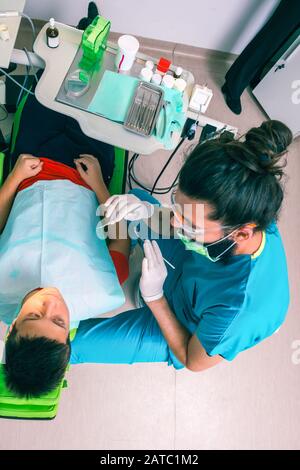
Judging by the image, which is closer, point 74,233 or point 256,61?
point 74,233

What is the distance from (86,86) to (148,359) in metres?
1.13

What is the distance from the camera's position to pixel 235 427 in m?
1.89

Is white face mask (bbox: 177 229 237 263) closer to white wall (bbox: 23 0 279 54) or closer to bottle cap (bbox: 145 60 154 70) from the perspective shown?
bottle cap (bbox: 145 60 154 70)

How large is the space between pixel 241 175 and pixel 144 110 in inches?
24.2

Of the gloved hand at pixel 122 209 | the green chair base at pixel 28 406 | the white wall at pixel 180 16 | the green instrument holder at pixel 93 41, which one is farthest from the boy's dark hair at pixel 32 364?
the white wall at pixel 180 16

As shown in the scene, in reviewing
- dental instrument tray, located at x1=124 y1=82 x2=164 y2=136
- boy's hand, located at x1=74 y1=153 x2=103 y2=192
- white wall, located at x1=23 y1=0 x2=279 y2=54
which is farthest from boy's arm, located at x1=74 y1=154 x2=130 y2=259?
white wall, located at x1=23 y1=0 x2=279 y2=54

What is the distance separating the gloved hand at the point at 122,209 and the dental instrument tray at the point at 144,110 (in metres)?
0.26

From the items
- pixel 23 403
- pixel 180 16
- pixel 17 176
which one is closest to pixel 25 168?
pixel 17 176

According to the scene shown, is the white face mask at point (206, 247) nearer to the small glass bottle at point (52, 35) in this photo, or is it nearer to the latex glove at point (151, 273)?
the latex glove at point (151, 273)

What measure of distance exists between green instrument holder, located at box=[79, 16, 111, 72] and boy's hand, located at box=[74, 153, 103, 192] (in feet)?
1.11

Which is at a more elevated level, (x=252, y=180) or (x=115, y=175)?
(x=252, y=180)

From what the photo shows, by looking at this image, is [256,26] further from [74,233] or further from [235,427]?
[235,427]

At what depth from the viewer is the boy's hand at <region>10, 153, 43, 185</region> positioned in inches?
55.1
